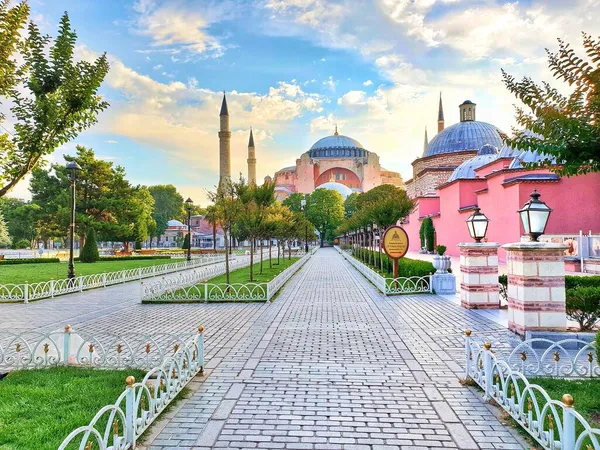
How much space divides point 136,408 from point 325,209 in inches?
2323

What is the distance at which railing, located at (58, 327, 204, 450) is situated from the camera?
2.94 m

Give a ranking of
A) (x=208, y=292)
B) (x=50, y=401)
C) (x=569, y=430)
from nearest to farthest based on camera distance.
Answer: (x=569, y=430), (x=50, y=401), (x=208, y=292)

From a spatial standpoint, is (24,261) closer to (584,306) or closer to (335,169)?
(584,306)

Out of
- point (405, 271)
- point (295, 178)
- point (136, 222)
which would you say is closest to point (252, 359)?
point (405, 271)

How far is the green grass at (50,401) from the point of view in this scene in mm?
3600

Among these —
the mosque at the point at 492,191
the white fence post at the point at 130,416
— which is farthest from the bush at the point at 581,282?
the white fence post at the point at 130,416

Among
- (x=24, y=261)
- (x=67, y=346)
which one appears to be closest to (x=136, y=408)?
(x=67, y=346)

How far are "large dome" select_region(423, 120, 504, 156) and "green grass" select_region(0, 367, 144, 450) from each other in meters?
43.9

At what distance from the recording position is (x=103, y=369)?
18.2ft

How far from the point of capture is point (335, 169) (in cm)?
9412

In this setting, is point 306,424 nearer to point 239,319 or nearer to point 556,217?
point 239,319

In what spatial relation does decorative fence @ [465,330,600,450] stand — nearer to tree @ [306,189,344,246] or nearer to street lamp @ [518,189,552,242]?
street lamp @ [518,189,552,242]

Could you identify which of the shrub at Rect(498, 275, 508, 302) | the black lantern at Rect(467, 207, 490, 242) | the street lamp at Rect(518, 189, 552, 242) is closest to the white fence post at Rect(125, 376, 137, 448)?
the street lamp at Rect(518, 189, 552, 242)

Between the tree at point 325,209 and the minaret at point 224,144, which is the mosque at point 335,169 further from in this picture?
the minaret at point 224,144
